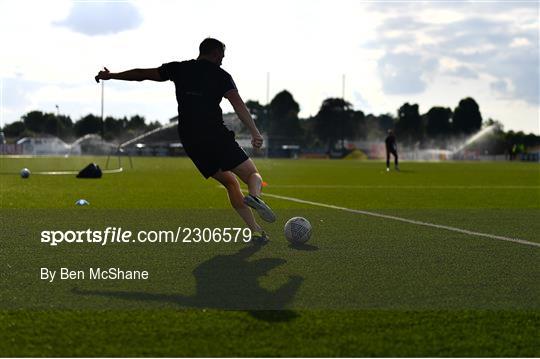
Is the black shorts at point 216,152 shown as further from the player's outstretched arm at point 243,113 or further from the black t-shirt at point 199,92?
the player's outstretched arm at point 243,113

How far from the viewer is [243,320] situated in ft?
14.0

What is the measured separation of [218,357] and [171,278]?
2.23 metres

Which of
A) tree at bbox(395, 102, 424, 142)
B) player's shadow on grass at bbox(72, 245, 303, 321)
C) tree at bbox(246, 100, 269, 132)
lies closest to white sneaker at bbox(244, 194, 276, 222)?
player's shadow on grass at bbox(72, 245, 303, 321)

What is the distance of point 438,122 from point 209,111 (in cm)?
15076

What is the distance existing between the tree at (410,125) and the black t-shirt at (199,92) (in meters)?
147

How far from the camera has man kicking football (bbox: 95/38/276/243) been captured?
7.45 metres

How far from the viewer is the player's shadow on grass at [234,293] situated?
464 centimetres

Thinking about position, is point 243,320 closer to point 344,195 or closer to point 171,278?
point 171,278

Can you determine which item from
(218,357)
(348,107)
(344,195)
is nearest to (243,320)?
(218,357)

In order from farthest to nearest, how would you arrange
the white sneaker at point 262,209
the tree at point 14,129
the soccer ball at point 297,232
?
the tree at point 14,129
the soccer ball at point 297,232
the white sneaker at point 262,209

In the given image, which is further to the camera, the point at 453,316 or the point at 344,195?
the point at 344,195

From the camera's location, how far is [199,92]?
7.48 meters

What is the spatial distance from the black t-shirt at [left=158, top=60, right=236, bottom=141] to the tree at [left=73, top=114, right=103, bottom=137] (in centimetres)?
15840

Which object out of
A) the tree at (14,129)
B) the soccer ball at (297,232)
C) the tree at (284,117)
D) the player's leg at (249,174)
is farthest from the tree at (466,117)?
the player's leg at (249,174)
